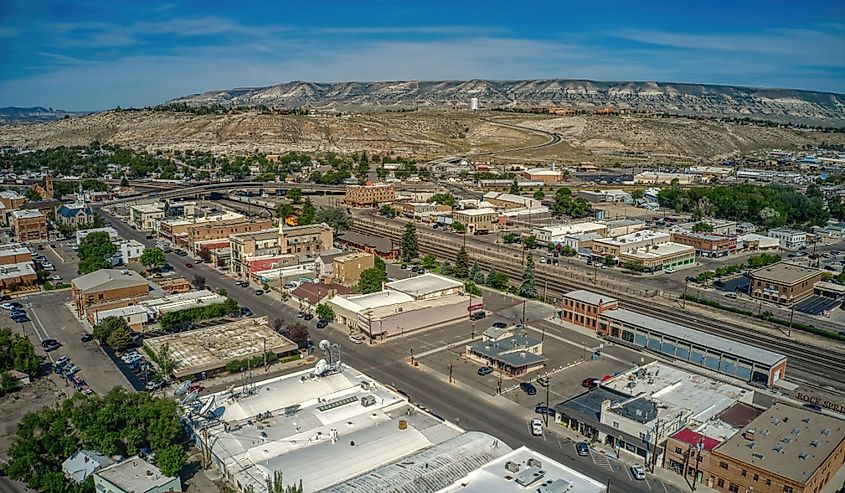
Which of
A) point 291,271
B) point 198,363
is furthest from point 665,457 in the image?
point 291,271

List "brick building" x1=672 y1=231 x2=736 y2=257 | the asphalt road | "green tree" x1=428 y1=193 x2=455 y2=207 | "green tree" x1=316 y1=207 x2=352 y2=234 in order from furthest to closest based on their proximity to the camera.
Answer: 1. "green tree" x1=428 y1=193 x2=455 y2=207
2. "green tree" x1=316 y1=207 x2=352 y2=234
3. "brick building" x1=672 y1=231 x2=736 y2=257
4. the asphalt road

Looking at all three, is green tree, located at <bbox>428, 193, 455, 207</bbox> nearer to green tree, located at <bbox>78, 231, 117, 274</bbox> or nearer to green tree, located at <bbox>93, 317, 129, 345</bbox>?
green tree, located at <bbox>78, 231, 117, 274</bbox>

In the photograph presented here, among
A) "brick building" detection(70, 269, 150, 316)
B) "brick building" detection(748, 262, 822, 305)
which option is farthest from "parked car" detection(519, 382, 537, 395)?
"brick building" detection(70, 269, 150, 316)

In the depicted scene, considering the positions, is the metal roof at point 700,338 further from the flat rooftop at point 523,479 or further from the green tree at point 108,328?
the green tree at point 108,328

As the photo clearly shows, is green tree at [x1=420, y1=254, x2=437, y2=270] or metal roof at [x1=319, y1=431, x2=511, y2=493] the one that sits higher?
metal roof at [x1=319, y1=431, x2=511, y2=493]

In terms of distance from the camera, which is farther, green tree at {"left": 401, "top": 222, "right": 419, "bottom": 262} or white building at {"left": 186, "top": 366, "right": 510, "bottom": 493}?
green tree at {"left": 401, "top": 222, "right": 419, "bottom": 262}

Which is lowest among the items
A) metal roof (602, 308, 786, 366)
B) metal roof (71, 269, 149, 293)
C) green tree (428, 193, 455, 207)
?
metal roof (602, 308, 786, 366)

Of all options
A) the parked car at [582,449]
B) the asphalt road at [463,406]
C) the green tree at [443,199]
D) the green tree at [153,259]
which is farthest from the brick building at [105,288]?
the green tree at [443,199]

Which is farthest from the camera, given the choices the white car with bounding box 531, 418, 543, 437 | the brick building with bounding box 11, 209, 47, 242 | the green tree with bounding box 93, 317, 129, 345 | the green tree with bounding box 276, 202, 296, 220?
the green tree with bounding box 276, 202, 296, 220
